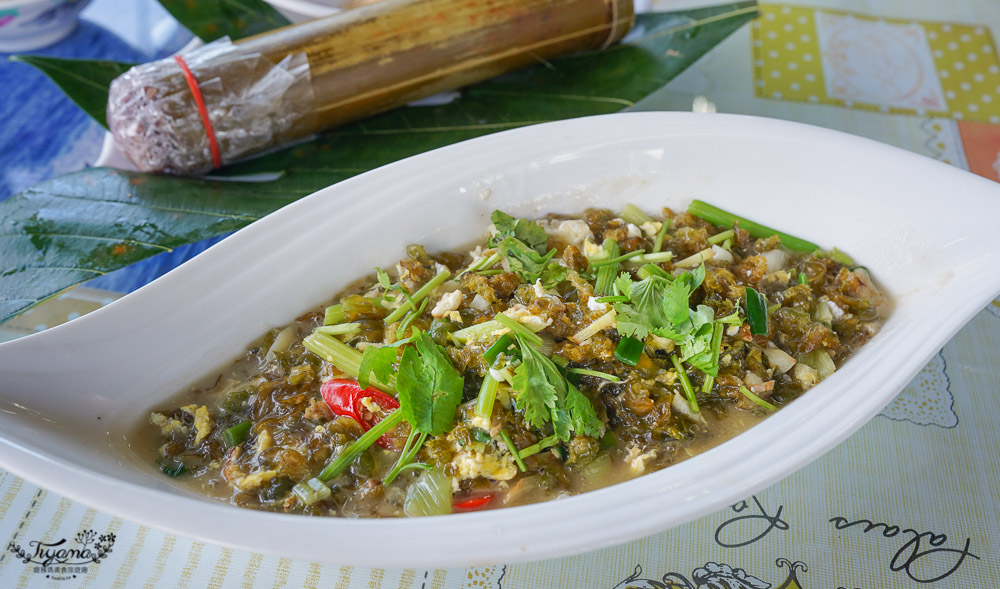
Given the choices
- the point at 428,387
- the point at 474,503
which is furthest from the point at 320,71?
the point at 474,503

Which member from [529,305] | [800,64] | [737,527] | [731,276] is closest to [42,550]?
[529,305]

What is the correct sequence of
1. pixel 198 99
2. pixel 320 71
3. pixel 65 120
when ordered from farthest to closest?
1. pixel 65 120
2. pixel 320 71
3. pixel 198 99

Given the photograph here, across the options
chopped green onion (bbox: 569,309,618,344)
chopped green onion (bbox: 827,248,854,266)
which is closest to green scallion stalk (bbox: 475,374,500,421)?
chopped green onion (bbox: 569,309,618,344)

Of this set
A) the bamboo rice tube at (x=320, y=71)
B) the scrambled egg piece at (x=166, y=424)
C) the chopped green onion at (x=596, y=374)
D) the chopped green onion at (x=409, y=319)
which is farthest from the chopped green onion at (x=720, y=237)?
the scrambled egg piece at (x=166, y=424)

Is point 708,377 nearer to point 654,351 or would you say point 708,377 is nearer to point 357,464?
point 654,351

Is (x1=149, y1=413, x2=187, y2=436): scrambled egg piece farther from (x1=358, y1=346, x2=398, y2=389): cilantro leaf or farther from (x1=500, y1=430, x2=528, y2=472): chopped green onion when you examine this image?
(x1=500, y1=430, x2=528, y2=472): chopped green onion

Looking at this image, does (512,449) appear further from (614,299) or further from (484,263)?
(484,263)
